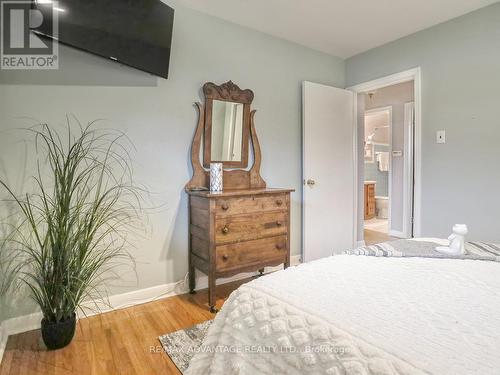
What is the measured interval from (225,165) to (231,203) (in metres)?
0.55

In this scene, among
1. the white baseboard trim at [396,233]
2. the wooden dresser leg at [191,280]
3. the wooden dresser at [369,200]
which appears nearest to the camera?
the wooden dresser leg at [191,280]

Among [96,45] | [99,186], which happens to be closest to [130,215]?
[99,186]

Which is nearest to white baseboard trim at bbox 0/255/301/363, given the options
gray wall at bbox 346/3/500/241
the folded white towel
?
gray wall at bbox 346/3/500/241

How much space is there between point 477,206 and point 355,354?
245cm

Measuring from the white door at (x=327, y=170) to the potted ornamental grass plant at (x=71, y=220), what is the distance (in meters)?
1.72

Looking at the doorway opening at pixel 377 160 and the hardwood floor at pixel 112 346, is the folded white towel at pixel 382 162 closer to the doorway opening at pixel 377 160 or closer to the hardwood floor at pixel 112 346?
the doorway opening at pixel 377 160

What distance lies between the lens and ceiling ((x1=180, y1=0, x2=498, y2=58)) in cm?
232

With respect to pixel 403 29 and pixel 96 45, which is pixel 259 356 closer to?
pixel 96 45

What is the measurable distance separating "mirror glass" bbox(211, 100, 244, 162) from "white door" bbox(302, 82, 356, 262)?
754 millimetres

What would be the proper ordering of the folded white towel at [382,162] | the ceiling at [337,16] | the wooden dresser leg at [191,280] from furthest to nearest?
1. the folded white towel at [382,162]
2. the wooden dresser leg at [191,280]
3. the ceiling at [337,16]

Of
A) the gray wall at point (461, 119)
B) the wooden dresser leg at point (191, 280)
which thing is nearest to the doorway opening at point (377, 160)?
the gray wall at point (461, 119)

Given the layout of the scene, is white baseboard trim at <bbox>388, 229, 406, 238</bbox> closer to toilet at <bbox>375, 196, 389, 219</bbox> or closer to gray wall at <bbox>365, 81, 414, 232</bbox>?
gray wall at <bbox>365, 81, 414, 232</bbox>

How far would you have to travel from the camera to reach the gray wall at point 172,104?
1881mm

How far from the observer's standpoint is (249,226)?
2.26 meters
